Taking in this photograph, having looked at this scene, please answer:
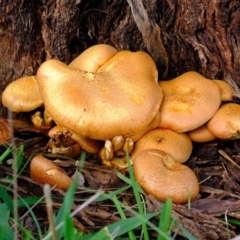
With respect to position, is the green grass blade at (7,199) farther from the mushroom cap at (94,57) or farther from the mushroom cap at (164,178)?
the mushroom cap at (94,57)

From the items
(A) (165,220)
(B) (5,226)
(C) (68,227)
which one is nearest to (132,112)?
(A) (165,220)

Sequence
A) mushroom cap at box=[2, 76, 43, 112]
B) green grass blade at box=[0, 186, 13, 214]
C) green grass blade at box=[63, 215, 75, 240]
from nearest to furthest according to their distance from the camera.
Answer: green grass blade at box=[63, 215, 75, 240]
green grass blade at box=[0, 186, 13, 214]
mushroom cap at box=[2, 76, 43, 112]

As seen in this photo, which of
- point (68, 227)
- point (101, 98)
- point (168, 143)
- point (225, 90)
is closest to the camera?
point (68, 227)

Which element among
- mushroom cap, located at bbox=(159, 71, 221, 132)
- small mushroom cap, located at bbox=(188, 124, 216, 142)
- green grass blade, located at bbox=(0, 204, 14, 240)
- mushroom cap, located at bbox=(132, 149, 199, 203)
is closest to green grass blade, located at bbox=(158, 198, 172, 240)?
mushroom cap, located at bbox=(132, 149, 199, 203)

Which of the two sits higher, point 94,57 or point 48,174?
point 94,57

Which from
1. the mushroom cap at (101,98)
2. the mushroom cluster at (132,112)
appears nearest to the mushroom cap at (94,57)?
the mushroom cluster at (132,112)

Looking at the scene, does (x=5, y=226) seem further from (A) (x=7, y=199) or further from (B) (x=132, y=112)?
(B) (x=132, y=112)

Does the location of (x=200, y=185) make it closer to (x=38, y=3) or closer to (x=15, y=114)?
(x=15, y=114)

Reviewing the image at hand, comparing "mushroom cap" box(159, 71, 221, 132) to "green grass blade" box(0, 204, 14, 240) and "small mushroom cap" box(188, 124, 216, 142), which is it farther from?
"green grass blade" box(0, 204, 14, 240)
